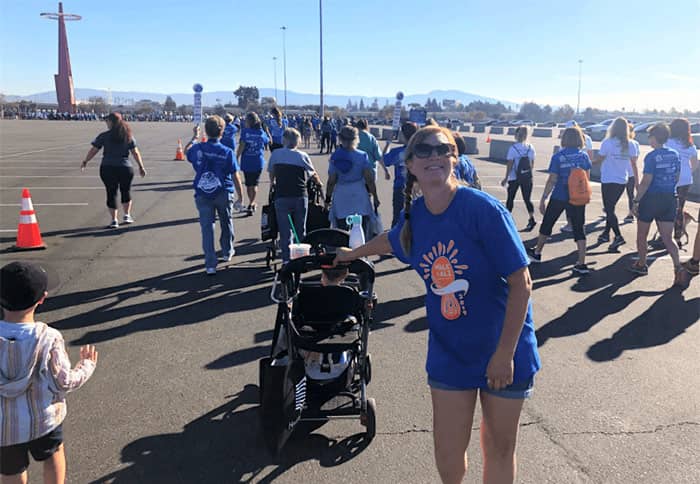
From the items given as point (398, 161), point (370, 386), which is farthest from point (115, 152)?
point (370, 386)

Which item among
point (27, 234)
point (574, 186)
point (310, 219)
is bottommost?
point (27, 234)

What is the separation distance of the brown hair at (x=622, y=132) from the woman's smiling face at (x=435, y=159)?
7.23 m

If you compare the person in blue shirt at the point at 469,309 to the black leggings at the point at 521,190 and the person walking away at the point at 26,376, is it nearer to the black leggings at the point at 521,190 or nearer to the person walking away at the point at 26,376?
the person walking away at the point at 26,376

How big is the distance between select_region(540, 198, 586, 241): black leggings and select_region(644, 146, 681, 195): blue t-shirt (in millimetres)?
911

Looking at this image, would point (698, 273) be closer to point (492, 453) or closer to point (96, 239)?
point (492, 453)

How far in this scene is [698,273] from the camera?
6.86m

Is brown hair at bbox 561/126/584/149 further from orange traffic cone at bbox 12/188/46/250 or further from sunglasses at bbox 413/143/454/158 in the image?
orange traffic cone at bbox 12/188/46/250

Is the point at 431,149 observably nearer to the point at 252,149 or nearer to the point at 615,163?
the point at 615,163

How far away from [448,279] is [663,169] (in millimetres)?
6006

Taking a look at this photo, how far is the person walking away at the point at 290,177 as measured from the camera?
671 centimetres

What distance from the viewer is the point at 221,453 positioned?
336 centimetres

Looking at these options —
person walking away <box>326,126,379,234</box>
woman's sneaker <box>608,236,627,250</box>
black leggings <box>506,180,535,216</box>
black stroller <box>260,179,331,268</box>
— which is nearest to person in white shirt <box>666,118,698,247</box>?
woman's sneaker <box>608,236,627,250</box>

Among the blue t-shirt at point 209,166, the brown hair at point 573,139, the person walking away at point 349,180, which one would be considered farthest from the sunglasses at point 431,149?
the brown hair at point 573,139

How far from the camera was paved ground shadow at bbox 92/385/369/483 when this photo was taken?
3.14 m
